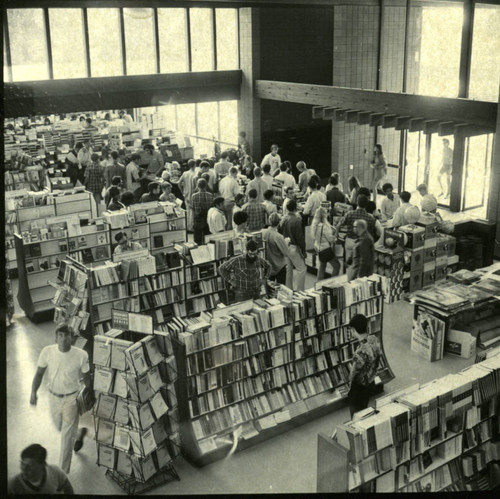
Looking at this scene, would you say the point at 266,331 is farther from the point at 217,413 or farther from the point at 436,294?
the point at 436,294

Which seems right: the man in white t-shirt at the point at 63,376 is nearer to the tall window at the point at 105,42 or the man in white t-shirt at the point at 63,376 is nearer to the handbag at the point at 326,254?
the handbag at the point at 326,254

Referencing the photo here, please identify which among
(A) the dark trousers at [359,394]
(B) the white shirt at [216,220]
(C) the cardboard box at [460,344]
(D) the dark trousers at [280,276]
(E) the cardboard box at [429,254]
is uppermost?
(B) the white shirt at [216,220]

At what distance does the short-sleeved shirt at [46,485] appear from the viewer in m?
5.15

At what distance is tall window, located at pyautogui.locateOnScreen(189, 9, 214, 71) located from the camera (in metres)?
16.8

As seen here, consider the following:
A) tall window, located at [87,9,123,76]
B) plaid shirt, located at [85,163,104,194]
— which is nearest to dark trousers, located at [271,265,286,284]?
plaid shirt, located at [85,163,104,194]

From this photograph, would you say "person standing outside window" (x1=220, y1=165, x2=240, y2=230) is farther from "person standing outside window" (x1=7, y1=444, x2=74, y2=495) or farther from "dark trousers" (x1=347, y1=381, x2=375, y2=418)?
"person standing outside window" (x1=7, y1=444, x2=74, y2=495)

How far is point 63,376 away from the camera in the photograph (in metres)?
6.07

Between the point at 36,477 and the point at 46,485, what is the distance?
14 cm

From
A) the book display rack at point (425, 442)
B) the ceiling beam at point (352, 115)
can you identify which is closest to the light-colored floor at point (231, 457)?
the book display rack at point (425, 442)

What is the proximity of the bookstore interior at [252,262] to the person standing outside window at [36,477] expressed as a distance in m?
0.02

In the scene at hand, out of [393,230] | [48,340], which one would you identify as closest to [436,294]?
[393,230]

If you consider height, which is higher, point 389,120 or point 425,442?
point 389,120

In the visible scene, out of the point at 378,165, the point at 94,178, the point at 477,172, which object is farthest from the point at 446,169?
the point at 94,178

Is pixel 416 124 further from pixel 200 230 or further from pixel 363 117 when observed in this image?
pixel 200 230
